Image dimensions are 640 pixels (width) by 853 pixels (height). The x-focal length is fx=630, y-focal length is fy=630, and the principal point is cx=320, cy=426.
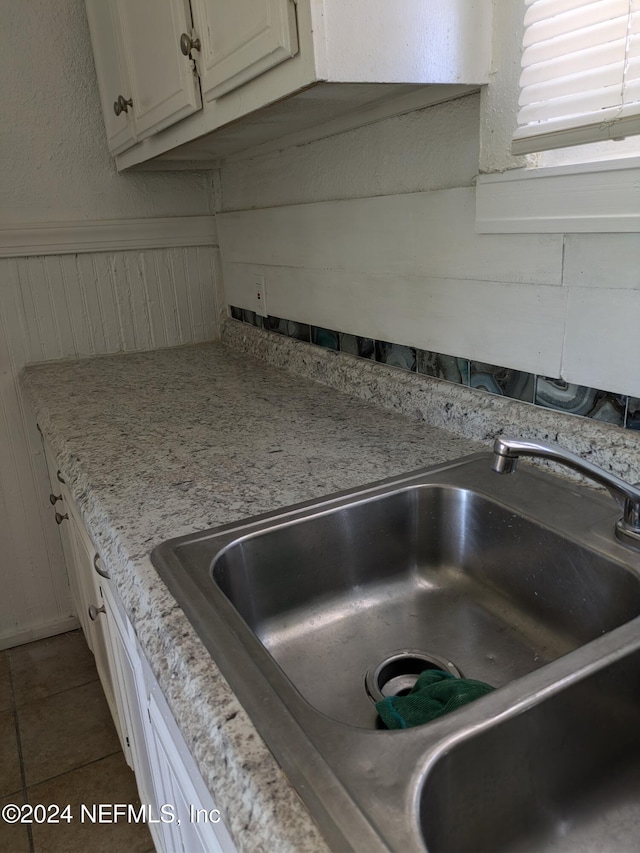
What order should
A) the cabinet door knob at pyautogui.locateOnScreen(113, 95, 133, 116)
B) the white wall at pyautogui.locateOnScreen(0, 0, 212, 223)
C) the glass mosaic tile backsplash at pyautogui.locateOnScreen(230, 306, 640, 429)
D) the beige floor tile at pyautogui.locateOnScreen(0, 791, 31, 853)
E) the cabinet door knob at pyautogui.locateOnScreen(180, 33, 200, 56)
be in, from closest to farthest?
the glass mosaic tile backsplash at pyautogui.locateOnScreen(230, 306, 640, 429), the cabinet door knob at pyautogui.locateOnScreen(180, 33, 200, 56), the beige floor tile at pyautogui.locateOnScreen(0, 791, 31, 853), the cabinet door knob at pyautogui.locateOnScreen(113, 95, 133, 116), the white wall at pyautogui.locateOnScreen(0, 0, 212, 223)

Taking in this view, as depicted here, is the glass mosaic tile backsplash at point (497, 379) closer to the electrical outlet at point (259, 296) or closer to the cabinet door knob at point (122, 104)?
the electrical outlet at point (259, 296)

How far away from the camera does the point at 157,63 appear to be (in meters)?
1.31

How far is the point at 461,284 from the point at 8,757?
1.63 m

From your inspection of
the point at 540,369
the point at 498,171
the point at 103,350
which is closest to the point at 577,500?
the point at 540,369

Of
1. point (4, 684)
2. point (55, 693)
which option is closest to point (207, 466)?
point (55, 693)

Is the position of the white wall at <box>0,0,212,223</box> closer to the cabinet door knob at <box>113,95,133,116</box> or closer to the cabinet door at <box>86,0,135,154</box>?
the cabinet door at <box>86,0,135,154</box>

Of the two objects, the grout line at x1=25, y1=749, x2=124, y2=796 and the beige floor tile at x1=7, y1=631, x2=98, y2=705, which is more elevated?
the beige floor tile at x1=7, y1=631, x2=98, y2=705

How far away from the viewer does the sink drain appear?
0.77m

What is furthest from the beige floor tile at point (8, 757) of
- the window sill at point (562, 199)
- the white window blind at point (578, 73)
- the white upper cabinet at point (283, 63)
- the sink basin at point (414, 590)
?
the white window blind at point (578, 73)

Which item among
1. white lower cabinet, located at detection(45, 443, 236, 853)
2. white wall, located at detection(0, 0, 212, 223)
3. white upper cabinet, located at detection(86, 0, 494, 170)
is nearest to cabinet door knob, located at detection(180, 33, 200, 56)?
white upper cabinet, located at detection(86, 0, 494, 170)

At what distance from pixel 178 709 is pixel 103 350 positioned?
5.12 feet

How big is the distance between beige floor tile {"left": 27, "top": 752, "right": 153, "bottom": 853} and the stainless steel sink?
94 centimetres

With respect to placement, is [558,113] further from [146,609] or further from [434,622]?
[146,609]

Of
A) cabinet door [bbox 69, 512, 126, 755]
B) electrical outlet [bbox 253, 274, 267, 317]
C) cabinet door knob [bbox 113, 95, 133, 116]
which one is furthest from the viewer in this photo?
electrical outlet [bbox 253, 274, 267, 317]
